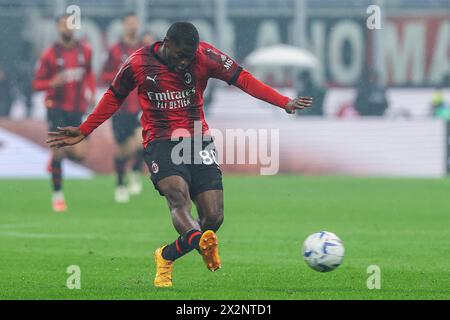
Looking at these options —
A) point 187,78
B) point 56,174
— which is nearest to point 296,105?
point 187,78

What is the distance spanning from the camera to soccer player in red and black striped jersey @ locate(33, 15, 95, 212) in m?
17.2

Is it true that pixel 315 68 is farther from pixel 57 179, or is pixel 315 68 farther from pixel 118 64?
pixel 57 179

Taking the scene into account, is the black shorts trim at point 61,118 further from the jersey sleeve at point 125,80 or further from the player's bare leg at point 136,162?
the jersey sleeve at point 125,80

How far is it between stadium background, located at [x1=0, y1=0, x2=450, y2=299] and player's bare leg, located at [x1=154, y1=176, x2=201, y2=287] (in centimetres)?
19

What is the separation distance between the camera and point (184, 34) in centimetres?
934

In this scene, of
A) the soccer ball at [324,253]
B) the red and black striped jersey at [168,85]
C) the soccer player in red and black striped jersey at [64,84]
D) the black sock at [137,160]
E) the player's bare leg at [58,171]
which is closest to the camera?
the soccer ball at [324,253]

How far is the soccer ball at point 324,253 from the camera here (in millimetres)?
9570

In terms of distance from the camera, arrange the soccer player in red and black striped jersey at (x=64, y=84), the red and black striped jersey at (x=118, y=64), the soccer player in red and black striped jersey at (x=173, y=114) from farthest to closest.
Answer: the red and black striped jersey at (x=118, y=64) < the soccer player in red and black striped jersey at (x=64, y=84) < the soccer player in red and black striped jersey at (x=173, y=114)

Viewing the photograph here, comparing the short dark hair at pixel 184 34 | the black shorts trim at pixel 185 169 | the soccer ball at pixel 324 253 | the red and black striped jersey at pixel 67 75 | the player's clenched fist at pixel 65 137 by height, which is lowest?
the soccer ball at pixel 324 253

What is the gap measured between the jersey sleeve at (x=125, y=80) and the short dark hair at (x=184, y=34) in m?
0.60

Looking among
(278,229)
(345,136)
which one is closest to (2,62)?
(345,136)

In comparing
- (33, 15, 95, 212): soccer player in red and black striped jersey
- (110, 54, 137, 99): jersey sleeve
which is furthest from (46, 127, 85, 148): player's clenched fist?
(33, 15, 95, 212): soccer player in red and black striped jersey

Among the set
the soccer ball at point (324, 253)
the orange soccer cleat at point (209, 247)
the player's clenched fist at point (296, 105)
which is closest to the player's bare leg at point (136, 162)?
the player's clenched fist at point (296, 105)
